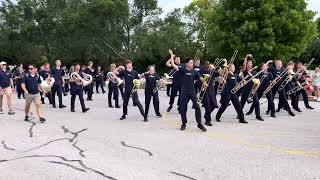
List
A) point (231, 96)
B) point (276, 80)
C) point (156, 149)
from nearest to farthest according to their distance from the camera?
point (156, 149) → point (231, 96) → point (276, 80)

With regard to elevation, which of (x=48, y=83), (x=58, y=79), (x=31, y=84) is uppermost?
(x=58, y=79)

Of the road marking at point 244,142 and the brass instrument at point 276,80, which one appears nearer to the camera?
the road marking at point 244,142

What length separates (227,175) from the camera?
8180 millimetres

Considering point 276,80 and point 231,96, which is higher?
point 276,80

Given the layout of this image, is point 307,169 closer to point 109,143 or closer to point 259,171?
point 259,171

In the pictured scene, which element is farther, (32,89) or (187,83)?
(32,89)

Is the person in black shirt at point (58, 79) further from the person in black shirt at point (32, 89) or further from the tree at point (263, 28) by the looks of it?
the tree at point (263, 28)

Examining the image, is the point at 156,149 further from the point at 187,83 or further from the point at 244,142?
the point at 187,83

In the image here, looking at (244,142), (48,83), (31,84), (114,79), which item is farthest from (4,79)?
(244,142)

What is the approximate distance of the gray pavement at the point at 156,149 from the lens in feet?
27.5

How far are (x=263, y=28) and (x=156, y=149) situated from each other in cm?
2482

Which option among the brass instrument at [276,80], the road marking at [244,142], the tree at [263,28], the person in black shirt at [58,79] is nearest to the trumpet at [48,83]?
the person in black shirt at [58,79]

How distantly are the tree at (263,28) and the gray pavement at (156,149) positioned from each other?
1825 centimetres

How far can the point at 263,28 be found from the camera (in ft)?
111
